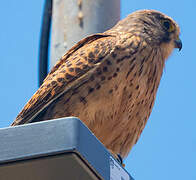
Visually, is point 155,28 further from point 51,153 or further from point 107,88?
point 51,153

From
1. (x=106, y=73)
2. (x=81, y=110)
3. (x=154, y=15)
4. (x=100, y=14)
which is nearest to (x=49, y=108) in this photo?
(x=81, y=110)

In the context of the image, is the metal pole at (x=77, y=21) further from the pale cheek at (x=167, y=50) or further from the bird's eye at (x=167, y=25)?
the bird's eye at (x=167, y=25)

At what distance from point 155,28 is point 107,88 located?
1.00 m

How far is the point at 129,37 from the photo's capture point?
12.7ft

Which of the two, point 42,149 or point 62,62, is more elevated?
point 62,62

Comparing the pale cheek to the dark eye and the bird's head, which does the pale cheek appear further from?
the dark eye

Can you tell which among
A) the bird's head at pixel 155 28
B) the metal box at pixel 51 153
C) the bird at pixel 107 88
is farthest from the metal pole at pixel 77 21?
the metal box at pixel 51 153

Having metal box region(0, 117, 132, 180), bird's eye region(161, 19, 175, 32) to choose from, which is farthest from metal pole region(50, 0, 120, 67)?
metal box region(0, 117, 132, 180)

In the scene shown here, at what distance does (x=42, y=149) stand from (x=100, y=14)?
1.72 metres

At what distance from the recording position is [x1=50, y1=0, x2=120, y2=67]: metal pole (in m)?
3.48

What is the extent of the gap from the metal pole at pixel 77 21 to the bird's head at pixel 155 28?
0.49 meters

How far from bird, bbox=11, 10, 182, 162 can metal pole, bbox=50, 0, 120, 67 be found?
9cm

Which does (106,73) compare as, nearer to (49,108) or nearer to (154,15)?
(49,108)

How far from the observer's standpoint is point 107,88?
11.4ft
